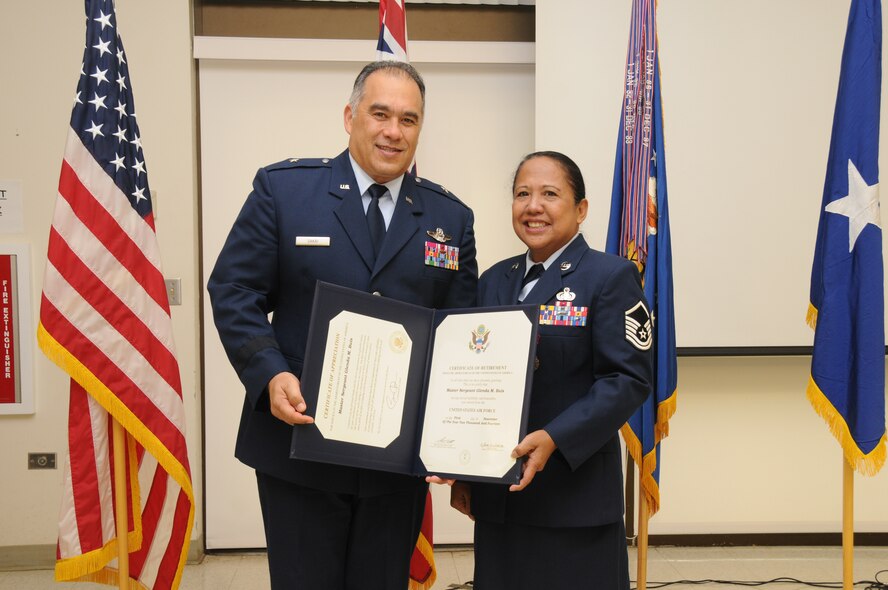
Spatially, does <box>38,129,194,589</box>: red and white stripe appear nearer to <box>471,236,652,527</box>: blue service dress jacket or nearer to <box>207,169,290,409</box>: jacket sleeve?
<box>207,169,290,409</box>: jacket sleeve

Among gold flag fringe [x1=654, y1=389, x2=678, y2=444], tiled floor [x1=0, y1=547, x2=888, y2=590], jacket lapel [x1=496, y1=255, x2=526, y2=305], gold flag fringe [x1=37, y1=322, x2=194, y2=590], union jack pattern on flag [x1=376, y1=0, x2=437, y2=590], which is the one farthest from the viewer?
tiled floor [x1=0, y1=547, x2=888, y2=590]

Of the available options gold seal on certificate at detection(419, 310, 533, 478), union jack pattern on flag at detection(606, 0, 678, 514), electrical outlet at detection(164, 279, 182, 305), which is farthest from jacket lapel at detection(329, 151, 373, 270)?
electrical outlet at detection(164, 279, 182, 305)

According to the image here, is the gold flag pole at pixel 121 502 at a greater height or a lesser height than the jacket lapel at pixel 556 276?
lesser

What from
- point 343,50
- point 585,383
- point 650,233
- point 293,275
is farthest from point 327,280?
point 343,50

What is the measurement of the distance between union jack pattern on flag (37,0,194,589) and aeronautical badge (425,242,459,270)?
3.47ft

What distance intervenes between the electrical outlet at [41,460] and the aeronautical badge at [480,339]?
8.80 ft

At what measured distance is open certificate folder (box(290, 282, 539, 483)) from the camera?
56.0 inches

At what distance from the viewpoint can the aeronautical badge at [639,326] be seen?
1.57m

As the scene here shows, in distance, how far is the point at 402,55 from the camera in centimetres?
289

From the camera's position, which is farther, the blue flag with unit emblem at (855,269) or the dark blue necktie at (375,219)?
the blue flag with unit emblem at (855,269)

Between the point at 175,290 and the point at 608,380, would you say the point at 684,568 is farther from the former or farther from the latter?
the point at 175,290

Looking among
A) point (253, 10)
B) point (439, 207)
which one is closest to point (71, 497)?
point (439, 207)

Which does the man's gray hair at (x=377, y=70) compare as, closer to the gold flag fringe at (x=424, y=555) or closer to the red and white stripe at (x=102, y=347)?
the red and white stripe at (x=102, y=347)

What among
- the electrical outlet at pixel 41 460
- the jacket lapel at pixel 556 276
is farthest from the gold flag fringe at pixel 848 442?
the electrical outlet at pixel 41 460
